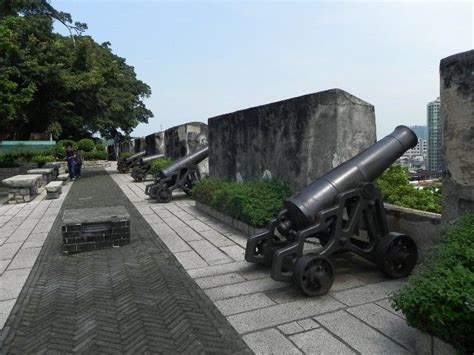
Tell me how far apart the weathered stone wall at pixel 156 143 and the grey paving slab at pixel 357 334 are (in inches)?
644

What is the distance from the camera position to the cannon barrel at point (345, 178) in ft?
12.8

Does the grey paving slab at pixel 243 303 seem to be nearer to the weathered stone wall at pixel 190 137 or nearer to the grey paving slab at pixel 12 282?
the grey paving slab at pixel 12 282

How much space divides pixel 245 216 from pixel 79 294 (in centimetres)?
285

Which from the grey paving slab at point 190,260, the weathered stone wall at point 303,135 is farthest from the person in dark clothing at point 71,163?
the grey paving slab at point 190,260

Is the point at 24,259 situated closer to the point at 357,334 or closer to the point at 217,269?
the point at 217,269

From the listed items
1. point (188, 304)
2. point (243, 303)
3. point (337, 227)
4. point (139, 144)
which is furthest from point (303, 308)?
point (139, 144)

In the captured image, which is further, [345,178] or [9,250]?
[9,250]

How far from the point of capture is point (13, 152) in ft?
69.3

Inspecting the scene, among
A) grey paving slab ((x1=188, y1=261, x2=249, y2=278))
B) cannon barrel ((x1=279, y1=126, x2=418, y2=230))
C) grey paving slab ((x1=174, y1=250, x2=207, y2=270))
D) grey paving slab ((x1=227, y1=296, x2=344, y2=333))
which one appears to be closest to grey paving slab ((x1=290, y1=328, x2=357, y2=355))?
grey paving slab ((x1=227, y1=296, x2=344, y2=333))

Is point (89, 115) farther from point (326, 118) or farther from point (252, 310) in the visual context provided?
point (252, 310)

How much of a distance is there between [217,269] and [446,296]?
2.82 meters

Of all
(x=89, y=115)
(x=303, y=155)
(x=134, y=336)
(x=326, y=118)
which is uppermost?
(x=89, y=115)

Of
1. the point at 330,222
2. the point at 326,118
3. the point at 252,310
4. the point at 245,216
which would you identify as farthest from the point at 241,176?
the point at 252,310

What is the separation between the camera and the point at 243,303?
3572 millimetres
